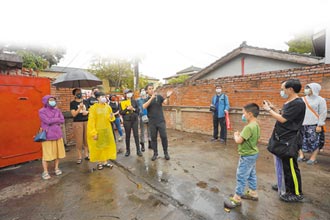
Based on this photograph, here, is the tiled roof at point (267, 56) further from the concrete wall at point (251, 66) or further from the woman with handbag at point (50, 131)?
the woman with handbag at point (50, 131)

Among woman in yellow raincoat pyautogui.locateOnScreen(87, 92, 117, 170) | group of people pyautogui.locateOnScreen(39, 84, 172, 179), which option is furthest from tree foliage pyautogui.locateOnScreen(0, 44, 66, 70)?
woman in yellow raincoat pyautogui.locateOnScreen(87, 92, 117, 170)

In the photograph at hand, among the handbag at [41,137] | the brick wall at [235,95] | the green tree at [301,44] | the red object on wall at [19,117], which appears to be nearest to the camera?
the handbag at [41,137]

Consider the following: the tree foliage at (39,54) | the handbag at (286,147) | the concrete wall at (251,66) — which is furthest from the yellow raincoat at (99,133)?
the tree foliage at (39,54)

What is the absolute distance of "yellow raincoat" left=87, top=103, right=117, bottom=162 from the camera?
3598 mm

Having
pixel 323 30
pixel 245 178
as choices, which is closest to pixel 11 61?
pixel 245 178

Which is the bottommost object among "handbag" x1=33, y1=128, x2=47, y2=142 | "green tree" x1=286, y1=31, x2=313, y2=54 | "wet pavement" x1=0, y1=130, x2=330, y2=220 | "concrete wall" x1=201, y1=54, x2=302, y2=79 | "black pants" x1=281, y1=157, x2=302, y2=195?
"wet pavement" x1=0, y1=130, x2=330, y2=220

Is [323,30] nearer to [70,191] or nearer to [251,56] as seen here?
[251,56]

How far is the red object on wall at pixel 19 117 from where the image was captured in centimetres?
371

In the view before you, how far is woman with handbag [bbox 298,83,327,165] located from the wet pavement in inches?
17.3

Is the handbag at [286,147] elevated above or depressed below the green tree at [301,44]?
below

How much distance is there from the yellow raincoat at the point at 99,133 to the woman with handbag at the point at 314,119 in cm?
422

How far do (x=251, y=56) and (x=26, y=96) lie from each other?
8178 mm

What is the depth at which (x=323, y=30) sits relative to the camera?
246 inches

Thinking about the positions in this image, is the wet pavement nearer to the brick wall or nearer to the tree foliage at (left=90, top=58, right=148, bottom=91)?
the brick wall
